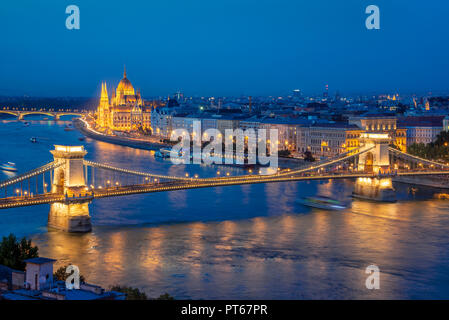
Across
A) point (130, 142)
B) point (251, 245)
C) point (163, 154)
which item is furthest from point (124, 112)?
point (251, 245)

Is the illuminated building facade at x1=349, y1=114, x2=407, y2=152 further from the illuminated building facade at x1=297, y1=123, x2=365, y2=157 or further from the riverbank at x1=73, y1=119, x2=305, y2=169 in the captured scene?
the riverbank at x1=73, y1=119, x2=305, y2=169

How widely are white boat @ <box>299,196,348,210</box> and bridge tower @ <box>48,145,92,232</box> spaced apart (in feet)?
16.5

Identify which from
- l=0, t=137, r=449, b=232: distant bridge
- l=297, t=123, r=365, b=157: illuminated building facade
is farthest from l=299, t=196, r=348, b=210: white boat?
l=297, t=123, r=365, b=157: illuminated building facade

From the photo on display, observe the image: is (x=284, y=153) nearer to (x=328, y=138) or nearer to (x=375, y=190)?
(x=328, y=138)

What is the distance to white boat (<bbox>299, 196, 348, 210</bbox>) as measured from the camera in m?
16.3

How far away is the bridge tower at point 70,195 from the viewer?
13.0 m

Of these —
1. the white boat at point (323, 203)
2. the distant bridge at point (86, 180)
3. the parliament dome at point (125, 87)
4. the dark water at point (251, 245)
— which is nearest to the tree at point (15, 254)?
the dark water at point (251, 245)

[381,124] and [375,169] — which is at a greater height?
[381,124]

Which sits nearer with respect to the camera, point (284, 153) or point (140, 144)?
point (284, 153)

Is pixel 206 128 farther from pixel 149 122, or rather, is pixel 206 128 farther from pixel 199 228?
pixel 199 228

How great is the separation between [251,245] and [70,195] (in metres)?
3.39

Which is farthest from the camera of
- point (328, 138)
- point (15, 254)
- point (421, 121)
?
point (421, 121)

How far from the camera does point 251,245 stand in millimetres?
12141

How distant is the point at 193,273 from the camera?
403 inches
